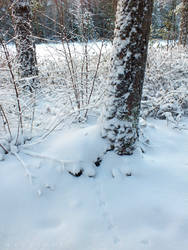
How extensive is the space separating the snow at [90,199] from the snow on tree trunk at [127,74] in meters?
0.19

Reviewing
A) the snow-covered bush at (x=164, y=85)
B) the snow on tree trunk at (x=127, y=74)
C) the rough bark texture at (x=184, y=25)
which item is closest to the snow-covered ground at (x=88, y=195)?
the snow on tree trunk at (x=127, y=74)

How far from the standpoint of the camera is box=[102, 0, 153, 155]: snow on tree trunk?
1.93m

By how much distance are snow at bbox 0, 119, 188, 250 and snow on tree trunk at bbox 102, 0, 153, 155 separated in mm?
193

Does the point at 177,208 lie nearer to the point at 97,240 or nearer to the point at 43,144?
the point at 97,240

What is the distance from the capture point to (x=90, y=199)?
193 cm

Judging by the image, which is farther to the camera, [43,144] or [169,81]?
[169,81]

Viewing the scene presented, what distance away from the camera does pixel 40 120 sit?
3025 mm

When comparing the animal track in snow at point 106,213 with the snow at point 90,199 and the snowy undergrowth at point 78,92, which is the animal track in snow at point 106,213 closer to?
the snow at point 90,199

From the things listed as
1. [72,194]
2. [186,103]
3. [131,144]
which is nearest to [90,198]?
[72,194]

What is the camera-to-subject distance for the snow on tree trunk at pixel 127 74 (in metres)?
1.93

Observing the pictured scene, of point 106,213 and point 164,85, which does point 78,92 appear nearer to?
point 106,213

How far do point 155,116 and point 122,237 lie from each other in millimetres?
2981

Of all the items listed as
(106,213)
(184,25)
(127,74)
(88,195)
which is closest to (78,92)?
(127,74)

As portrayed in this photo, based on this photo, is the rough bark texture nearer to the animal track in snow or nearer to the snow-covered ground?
the snow-covered ground
